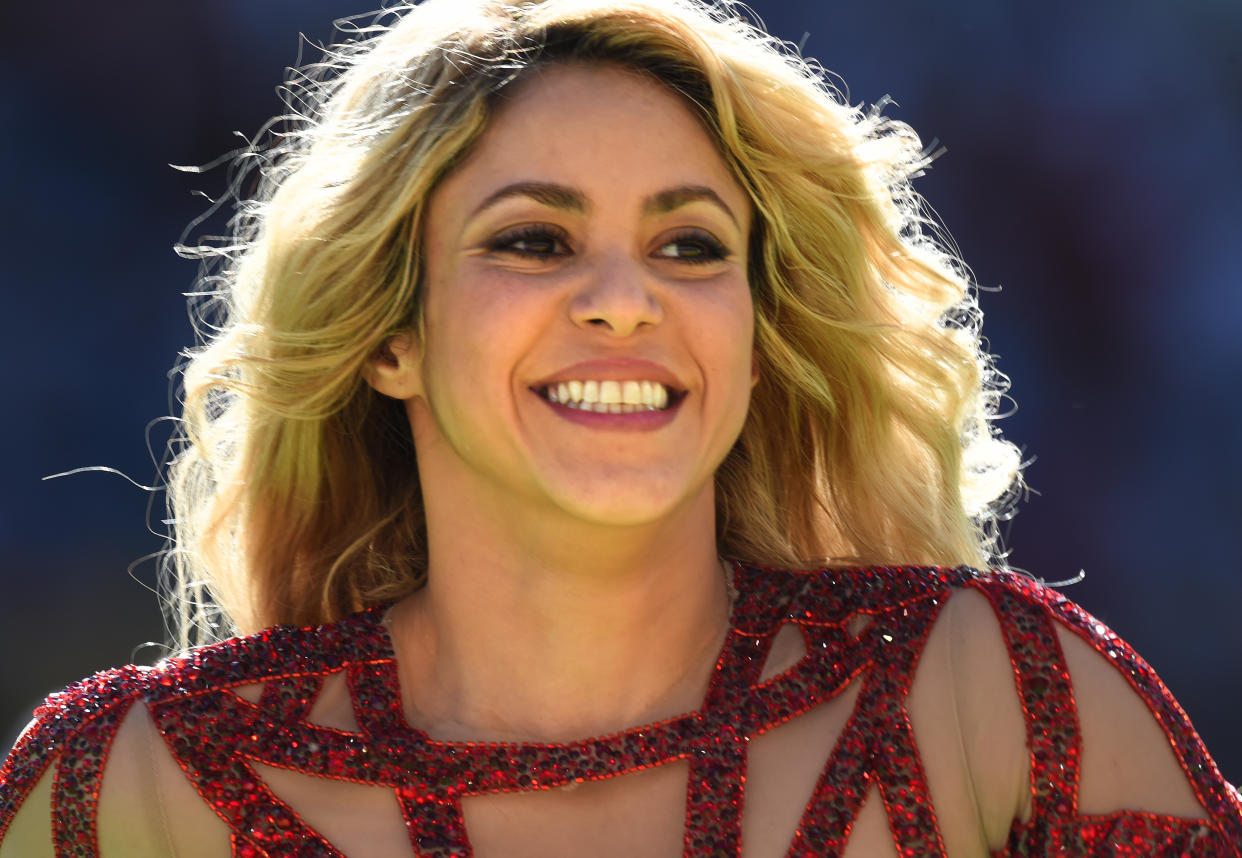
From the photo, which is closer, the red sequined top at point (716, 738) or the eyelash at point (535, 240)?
the red sequined top at point (716, 738)

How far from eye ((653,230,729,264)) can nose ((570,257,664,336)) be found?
0.29 ft

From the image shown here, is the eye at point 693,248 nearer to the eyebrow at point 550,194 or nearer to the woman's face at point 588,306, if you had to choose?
the woman's face at point 588,306

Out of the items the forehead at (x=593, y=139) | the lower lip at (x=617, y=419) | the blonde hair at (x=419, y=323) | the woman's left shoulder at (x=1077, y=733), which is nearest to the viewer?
the woman's left shoulder at (x=1077, y=733)

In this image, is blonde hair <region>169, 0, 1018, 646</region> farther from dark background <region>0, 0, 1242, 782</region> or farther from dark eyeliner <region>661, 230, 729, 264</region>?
dark background <region>0, 0, 1242, 782</region>

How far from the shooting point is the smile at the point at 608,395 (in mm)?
2160

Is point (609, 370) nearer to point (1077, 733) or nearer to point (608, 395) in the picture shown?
point (608, 395)

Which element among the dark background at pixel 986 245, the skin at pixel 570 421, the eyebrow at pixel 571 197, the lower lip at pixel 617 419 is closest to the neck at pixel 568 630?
the skin at pixel 570 421

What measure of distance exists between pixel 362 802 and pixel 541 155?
3.01 feet

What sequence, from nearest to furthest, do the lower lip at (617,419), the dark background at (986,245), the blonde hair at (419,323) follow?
the lower lip at (617,419)
the blonde hair at (419,323)
the dark background at (986,245)

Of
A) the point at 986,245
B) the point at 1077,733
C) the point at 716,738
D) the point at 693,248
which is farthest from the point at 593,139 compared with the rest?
the point at 986,245

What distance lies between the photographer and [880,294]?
8.65 feet

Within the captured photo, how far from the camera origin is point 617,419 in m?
2.15

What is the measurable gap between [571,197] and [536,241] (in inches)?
3.1

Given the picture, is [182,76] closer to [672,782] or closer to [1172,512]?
[1172,512]
